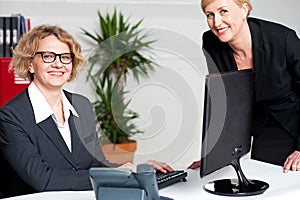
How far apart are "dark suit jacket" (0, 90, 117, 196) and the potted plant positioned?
242 centimetres

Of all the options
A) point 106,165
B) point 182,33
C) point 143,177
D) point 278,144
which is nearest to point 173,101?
point 182,33

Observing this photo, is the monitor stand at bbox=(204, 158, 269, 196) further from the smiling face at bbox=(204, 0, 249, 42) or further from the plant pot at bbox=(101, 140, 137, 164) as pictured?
the plant pot at bbox=(101, 140, 137, 164)

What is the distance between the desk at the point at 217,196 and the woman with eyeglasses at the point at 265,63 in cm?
10

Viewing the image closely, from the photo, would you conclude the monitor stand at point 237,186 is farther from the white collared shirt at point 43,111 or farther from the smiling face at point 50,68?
the smiling face at point 50,68

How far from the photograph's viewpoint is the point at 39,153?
2.40 metres

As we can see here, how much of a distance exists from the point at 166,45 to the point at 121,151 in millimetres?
1021

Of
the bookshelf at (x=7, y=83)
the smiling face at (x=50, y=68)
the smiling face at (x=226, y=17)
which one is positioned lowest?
the bookshelf at (x=7, y=83)

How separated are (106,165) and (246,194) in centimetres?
64

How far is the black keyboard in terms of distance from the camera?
2254mm

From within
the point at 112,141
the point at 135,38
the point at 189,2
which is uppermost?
the point at 189,2

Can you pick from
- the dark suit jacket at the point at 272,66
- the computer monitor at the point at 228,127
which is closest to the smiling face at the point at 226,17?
the dark suit jacket at the point at 272,66

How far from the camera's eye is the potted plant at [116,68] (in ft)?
16.5

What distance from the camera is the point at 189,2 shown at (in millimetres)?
5270

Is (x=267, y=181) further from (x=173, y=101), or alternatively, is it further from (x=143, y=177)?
(x=173, y=101)
